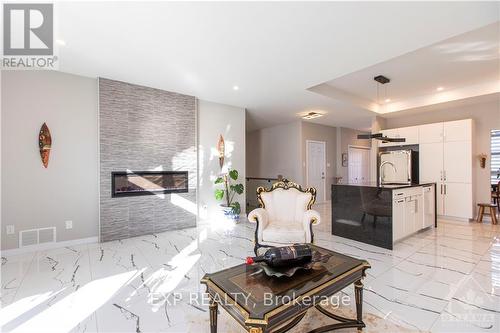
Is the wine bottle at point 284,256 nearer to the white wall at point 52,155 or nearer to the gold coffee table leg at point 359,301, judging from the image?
the gold coffee table leg at point 359,301

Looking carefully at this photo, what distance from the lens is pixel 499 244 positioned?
136 inches

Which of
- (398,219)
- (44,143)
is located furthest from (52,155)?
(398,219)

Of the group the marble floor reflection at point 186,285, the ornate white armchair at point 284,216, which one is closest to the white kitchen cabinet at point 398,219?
the marble floor reflection at point 186,285

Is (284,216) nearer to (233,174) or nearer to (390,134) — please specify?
(233,174)

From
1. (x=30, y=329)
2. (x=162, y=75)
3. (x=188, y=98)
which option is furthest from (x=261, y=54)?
(x=30, y=329)

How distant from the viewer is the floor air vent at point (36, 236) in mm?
3256

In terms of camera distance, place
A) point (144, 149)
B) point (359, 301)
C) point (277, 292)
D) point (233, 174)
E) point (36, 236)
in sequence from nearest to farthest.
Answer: point (277, 292) → point (359, 301) → point (36, 236) → point (144, 149) → point (233, 174)

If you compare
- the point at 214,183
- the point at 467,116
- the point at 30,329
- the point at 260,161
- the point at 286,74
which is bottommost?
the point at 30,329

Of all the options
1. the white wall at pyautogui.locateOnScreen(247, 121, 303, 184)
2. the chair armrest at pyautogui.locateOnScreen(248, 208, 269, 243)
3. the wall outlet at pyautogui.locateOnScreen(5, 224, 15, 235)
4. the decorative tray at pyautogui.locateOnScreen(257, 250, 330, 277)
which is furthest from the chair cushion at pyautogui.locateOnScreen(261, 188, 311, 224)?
the white wall at pyautogui.locateOnScreen(247, 121, 303, 184)

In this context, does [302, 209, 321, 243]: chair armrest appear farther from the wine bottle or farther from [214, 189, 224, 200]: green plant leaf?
[214, 189, 224, 200]: green plant leaf

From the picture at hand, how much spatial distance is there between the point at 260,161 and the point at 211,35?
6.27 m

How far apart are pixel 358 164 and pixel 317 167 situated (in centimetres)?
230

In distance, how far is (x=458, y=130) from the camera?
16.1ft

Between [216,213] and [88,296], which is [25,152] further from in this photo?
[216,213]
